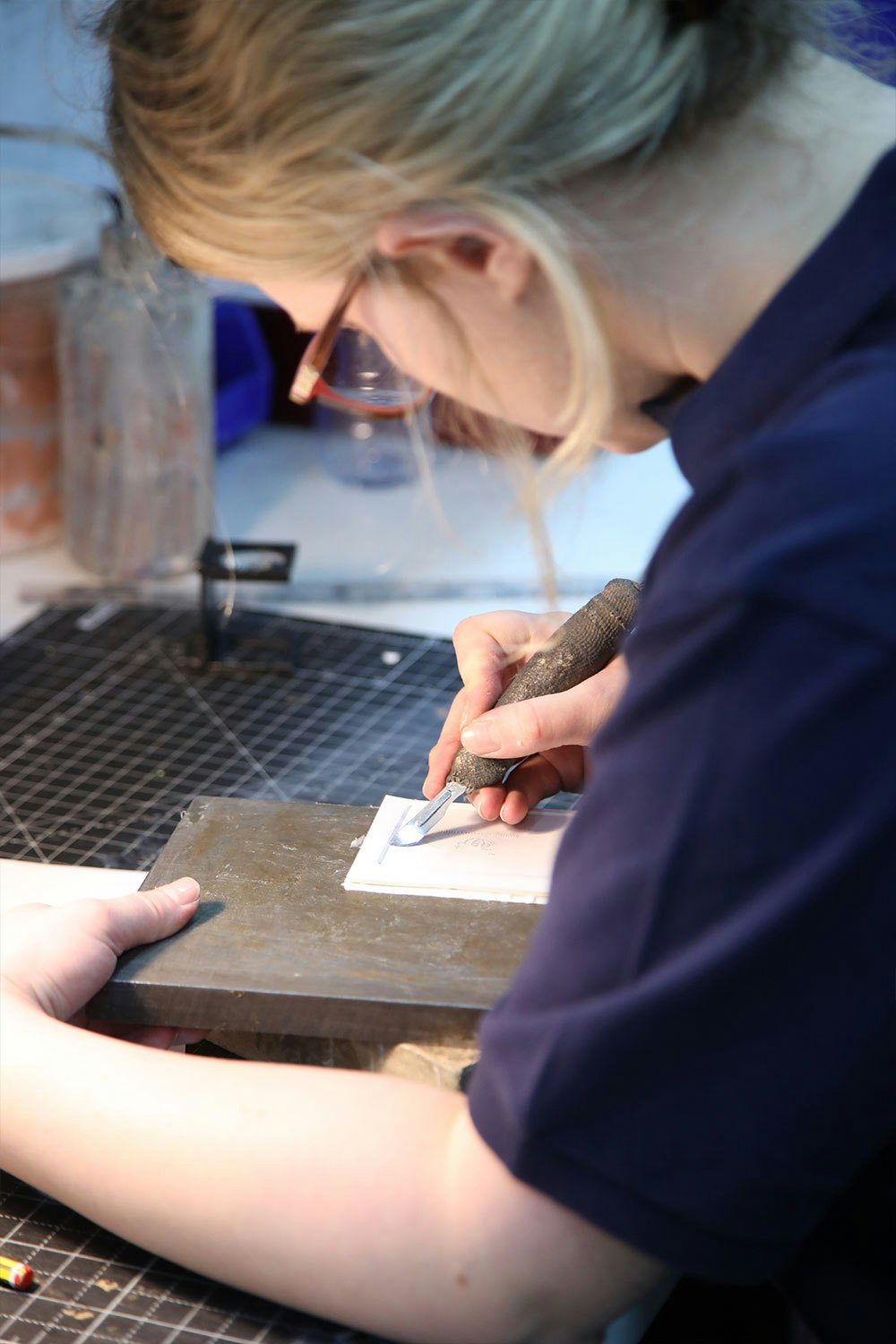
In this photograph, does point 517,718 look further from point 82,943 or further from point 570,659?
point 82,943

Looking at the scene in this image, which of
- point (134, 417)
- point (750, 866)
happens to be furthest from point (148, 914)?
point (134, 417)

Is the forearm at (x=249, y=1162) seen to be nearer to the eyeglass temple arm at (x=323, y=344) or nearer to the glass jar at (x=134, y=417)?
the eyeglass temple arm at (x=323, y=344)

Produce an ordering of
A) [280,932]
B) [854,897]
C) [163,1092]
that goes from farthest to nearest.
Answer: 1. [280,932]
2. [163,1092]
3. [854,897]

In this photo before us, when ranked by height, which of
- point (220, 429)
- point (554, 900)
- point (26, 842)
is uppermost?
point (554, 900)

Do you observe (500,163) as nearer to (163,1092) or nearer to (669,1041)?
(669,1041)

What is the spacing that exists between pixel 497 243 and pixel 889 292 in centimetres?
15

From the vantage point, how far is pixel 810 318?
52 centimetres

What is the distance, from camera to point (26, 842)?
1.11 metres

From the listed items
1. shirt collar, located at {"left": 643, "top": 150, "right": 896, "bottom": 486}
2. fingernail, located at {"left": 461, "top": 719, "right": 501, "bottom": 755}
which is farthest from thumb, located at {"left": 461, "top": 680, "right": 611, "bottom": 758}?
shirt collar, located at {"left": 643, "top": 150, "right": 896, "bottom": 486}

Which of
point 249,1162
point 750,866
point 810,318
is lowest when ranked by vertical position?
point 249,1162

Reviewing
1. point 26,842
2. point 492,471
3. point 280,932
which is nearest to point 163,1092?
point 280,932

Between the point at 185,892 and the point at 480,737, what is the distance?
21 cm

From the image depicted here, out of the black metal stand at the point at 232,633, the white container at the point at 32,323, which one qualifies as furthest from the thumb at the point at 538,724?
the white container at the point at 32,323

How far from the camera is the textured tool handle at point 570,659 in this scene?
34.8 inches
